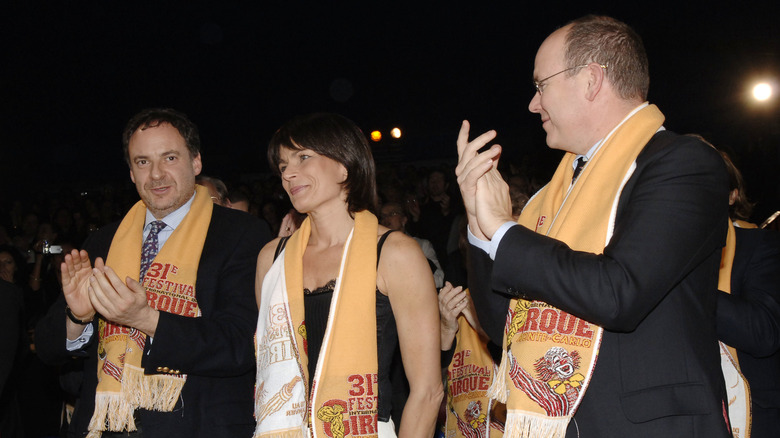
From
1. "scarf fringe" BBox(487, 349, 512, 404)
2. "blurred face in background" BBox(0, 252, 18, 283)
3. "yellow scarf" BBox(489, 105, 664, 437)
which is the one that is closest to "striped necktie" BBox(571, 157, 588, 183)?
"yellow scarf" BBox(489, 105, 664, 437)

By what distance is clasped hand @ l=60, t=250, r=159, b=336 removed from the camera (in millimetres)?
2213

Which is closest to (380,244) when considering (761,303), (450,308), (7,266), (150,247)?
(450,308)

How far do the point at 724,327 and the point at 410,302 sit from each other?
45.8 inches

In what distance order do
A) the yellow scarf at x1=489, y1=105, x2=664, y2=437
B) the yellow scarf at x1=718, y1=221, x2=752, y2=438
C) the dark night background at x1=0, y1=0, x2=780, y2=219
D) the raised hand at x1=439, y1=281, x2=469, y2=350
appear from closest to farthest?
the yellow scarf at x1=489, y1=105, x2=664, y2=437 → the yellow scarf at x1=718, y1=221, x2=752, y2=438 → the raised hand at x1=439, y1=281, x2=469, y2=350 → the dark night background at x1=0, y1=0, x2=780, y2=219

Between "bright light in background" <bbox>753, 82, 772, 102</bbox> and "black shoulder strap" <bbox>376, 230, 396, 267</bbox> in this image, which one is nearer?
"black shoulder strap" <bbox>376, 230, 396, 267</bbox>

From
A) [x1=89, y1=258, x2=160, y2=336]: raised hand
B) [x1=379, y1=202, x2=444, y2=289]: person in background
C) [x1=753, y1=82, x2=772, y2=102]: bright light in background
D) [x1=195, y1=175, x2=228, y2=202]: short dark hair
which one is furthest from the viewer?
[x1=753, y1=82, x2=772, y2=102]: bright light in background

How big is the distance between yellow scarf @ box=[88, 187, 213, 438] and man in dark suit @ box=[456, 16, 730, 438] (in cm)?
128

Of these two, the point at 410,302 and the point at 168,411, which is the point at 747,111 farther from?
the point at 168,411

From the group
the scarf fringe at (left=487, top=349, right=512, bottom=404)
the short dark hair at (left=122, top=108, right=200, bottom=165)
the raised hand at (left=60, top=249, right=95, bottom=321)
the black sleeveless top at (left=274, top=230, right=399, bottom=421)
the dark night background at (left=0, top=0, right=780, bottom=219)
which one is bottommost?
the scarf fringe at (left=487, top=349, right=512, bottom=404)

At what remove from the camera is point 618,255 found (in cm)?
148

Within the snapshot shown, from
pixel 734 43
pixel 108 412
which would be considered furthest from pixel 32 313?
pixel 734 43

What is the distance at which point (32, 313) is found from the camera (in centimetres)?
589

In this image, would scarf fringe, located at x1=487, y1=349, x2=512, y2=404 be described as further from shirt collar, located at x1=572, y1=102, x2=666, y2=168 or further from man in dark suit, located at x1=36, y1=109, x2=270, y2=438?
man in dark suit, located at x1=36, y1=109, x2=270, y2=438

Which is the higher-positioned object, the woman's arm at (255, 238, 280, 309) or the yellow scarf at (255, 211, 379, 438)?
the woman's arm at (255, 238, 280, 309)
